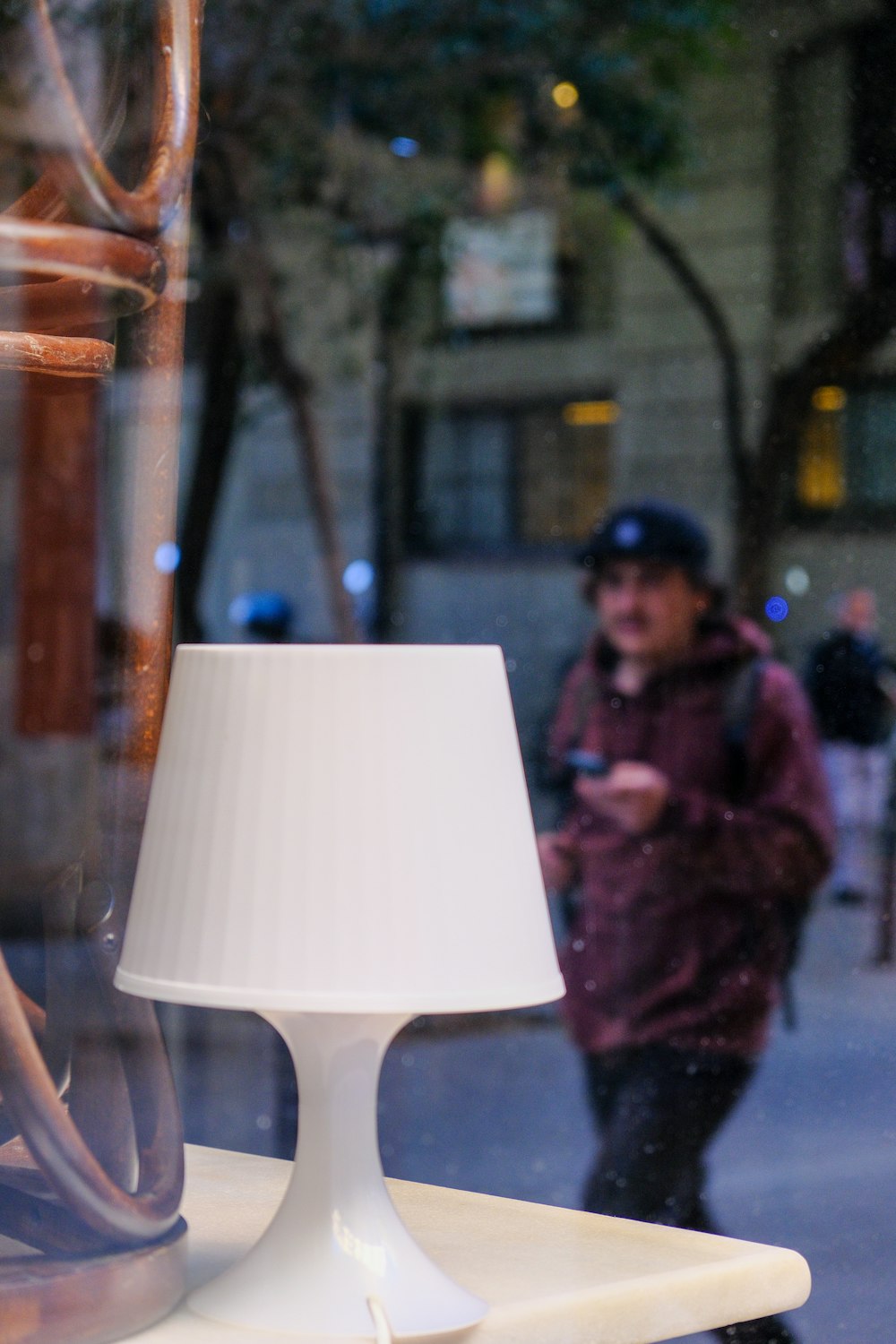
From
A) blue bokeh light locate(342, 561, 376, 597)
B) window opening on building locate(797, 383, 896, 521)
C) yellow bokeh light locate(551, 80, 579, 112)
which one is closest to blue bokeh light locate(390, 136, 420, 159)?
yellow bokeh light locate(551, 80, 579, 112)

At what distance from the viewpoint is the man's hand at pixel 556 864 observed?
2.45 m

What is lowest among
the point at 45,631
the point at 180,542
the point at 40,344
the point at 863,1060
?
the point at 863,1060

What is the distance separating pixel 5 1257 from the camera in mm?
744

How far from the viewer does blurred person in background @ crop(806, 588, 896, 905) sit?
222 centimetres

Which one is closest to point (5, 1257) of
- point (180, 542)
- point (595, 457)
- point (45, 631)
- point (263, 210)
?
point (595, 457)

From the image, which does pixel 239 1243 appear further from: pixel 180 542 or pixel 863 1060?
pixel 180 542

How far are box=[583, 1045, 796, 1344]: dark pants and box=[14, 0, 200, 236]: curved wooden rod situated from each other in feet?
5.39

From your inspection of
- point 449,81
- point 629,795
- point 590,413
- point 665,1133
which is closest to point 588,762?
point 629,795

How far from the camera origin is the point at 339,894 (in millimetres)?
747

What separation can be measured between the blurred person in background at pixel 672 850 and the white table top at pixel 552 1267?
1232 mm

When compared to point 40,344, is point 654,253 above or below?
above

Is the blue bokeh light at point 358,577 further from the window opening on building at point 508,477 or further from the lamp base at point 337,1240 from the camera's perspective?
the lamp base at point 337,1240

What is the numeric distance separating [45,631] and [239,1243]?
2.81 metres

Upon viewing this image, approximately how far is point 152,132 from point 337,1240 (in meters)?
0.50
